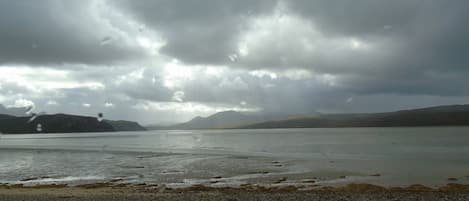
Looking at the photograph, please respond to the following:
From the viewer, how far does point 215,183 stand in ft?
119

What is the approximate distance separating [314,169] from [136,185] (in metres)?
20.0

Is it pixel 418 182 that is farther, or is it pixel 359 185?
pixel 418 182

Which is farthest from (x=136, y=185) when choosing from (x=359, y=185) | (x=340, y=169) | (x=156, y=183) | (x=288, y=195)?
(x=340, y=169)

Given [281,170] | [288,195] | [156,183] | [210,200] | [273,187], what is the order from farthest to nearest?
[281,170] → [156,183] → [273,187] → [288,195] → [210,200]

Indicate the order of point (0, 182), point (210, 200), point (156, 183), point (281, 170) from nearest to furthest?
1. point (210, 200)
2. point (156, 183)
3. point (0, 182)
4. point (281, 170)

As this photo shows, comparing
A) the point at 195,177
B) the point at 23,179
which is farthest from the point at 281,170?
the point at 23,179

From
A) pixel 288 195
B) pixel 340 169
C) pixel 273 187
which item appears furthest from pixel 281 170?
pixel 288 195

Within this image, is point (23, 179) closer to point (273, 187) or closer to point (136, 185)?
point (136, 185)

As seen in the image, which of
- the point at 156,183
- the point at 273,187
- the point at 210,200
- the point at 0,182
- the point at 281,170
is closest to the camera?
the point at 210,200

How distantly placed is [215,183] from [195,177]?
5.68 m

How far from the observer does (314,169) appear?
1825 inches

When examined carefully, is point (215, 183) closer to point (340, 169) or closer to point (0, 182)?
point (340, 169)

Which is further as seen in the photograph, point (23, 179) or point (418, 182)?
point (23, 179)

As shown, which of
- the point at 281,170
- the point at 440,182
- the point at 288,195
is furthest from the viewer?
the point at 281,170
